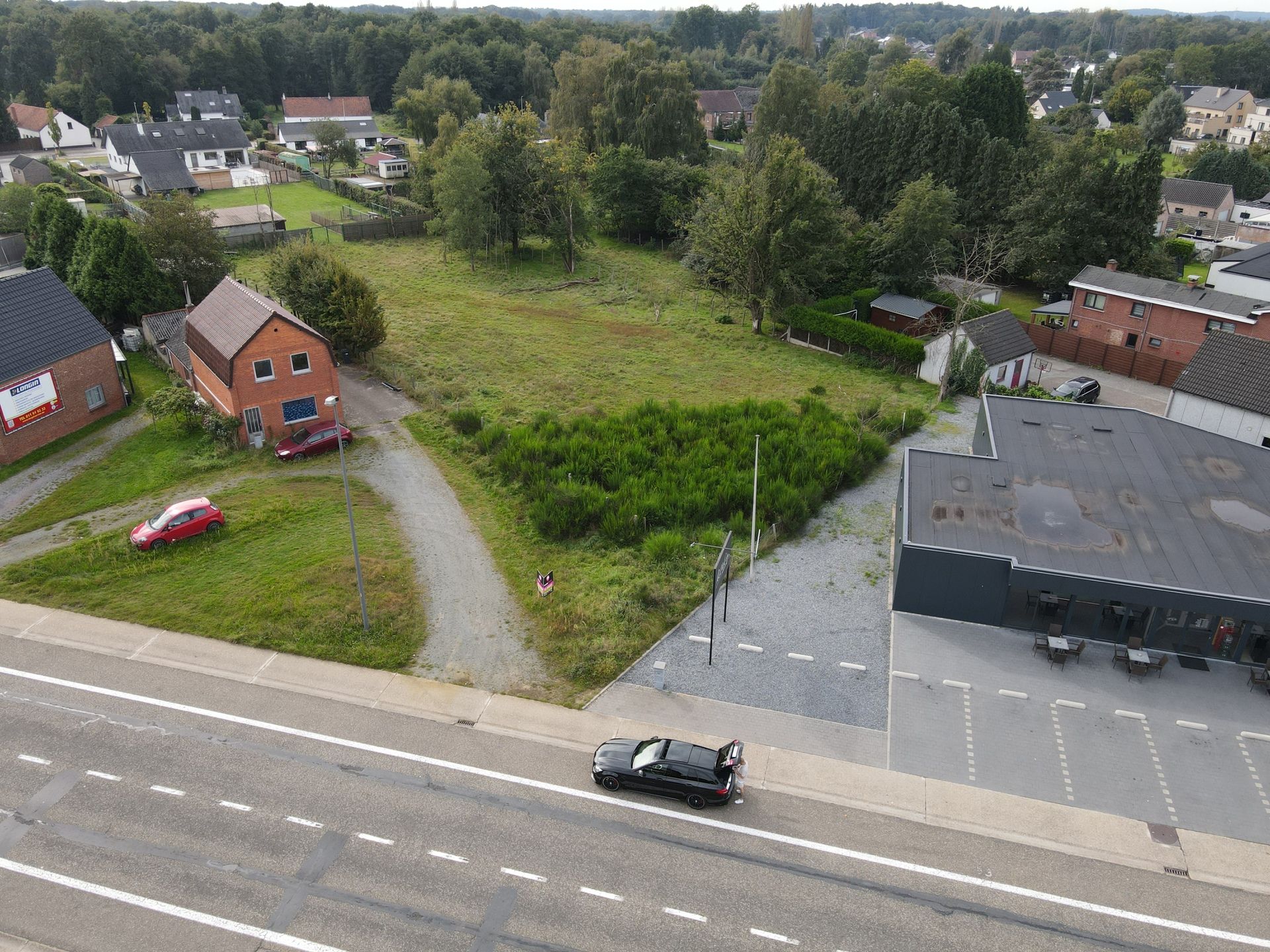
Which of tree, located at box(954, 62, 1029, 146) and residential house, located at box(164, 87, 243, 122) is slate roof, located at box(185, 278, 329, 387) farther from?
residential house, located at box(164, 87, 243, 122)

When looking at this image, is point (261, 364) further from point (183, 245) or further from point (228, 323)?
point (183, 245)

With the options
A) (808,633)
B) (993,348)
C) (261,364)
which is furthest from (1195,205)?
(261,364)

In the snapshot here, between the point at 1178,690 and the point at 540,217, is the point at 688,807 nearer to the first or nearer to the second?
the point at 1178,690

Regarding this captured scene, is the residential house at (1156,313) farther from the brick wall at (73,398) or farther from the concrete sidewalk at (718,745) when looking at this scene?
the brick wall at (73,398)

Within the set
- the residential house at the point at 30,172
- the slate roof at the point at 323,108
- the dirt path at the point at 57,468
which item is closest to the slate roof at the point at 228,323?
the dirt path at the point at 57,468

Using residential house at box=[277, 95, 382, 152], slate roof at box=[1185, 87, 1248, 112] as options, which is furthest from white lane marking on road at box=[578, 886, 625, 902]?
slate roof at box=[1185, 87, 1248, 112]

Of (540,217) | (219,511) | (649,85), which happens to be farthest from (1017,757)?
(649,85)
